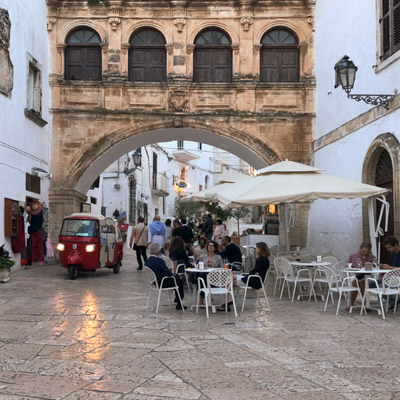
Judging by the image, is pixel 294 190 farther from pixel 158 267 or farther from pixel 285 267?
pixel 158 267

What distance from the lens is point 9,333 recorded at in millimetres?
6547

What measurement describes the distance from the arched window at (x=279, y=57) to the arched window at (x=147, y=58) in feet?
9.86

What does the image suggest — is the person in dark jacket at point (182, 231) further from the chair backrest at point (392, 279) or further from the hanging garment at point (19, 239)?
the chair backrest at point (392, 279)

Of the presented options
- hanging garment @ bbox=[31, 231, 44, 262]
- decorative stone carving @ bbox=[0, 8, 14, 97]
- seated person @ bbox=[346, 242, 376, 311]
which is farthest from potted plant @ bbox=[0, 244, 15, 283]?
seated person @ bbox=[346, 242, 376, 311]

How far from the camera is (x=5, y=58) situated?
504 inches

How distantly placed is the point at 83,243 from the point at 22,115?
4.21 meters

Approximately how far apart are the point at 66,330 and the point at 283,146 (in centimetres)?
1077

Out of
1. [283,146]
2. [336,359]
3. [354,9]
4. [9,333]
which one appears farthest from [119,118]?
[336,359]

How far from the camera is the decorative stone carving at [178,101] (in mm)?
16156

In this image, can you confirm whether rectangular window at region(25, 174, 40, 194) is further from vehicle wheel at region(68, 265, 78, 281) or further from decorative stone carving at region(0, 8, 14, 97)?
vehicle wheel at region(68, 265, 78, 281)

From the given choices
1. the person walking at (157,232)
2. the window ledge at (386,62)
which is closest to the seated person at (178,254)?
the person walking at (157,232)

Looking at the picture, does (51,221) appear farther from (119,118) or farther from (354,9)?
(354,9)

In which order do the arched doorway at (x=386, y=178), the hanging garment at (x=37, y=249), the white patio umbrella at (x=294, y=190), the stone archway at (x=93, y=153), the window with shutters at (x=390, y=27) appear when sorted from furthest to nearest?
1. the stone archway at (x=93, y=153)
2. the hanging garment at (x=37, y=249)
3. the arched doorway at (x=386, y=178)
4. the window with shutters at (x=390, y=27)
5. the white patio umbrella at (x=294, y=190)

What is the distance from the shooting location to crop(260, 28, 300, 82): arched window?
1647cm
